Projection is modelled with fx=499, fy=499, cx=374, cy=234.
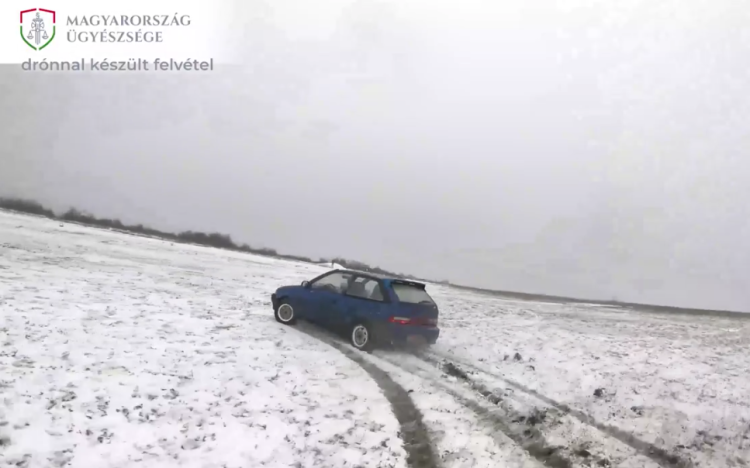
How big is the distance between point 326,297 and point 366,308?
1.35 metres

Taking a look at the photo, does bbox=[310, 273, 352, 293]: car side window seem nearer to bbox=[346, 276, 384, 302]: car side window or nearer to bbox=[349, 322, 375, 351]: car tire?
bbox=[346, 276, 384, 302]: car side window

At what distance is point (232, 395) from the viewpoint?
273 inches

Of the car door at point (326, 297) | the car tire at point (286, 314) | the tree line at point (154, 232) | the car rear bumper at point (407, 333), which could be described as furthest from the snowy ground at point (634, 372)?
the tree line at point (154, 232)

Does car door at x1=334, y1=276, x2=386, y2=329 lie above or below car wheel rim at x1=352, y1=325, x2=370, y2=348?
above

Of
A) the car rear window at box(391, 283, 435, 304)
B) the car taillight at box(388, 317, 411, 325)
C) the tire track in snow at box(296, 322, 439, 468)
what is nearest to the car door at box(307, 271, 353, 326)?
the tire track in snow at box(296, 322, 439, 468)

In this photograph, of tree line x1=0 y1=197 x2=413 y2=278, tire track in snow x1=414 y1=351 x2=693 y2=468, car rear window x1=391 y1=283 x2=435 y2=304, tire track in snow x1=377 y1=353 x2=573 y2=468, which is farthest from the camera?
tree line x1=0 y1=197 x2=413 y2=278

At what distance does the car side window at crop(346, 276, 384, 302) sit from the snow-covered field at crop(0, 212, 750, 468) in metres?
1.30

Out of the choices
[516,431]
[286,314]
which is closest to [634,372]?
[516,431]

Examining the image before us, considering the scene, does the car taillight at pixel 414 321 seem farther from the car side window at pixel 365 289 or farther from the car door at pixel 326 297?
the car door at pixel 326 297

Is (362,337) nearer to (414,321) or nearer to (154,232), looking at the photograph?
(414,321)

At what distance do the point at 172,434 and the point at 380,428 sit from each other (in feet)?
8.22

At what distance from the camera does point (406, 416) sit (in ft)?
23.0

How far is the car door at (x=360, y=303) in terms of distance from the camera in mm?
11010

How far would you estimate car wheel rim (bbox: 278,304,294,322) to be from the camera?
12.6 meters
